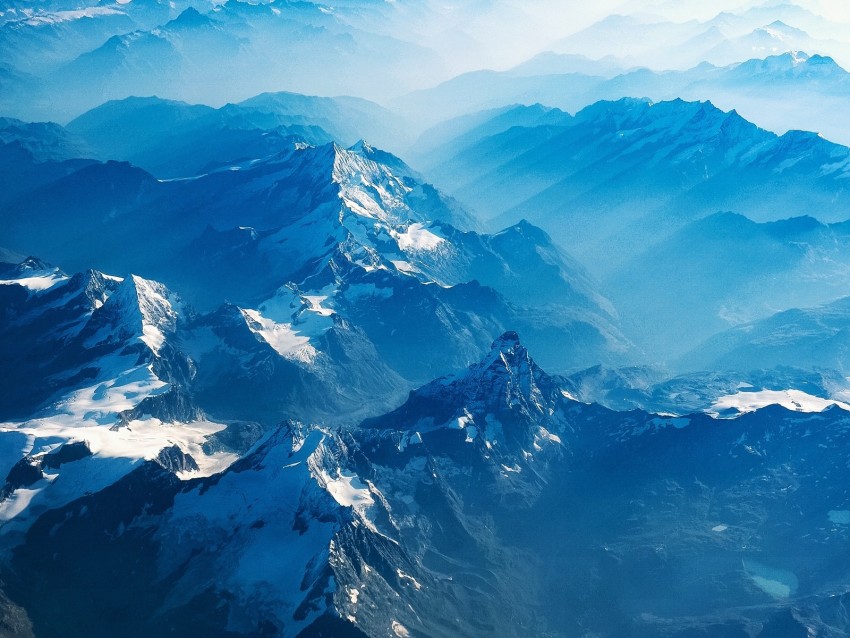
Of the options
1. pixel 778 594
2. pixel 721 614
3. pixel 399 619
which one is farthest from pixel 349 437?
pixel 778 594

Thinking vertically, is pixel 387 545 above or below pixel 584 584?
above

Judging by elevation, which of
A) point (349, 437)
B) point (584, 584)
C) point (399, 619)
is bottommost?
point (584, 584)

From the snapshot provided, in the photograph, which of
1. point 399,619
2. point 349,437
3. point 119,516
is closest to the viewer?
point 399,619

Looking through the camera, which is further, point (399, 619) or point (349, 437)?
point (349, 437)

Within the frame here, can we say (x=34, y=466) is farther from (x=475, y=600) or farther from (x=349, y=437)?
(x=475, y=600)

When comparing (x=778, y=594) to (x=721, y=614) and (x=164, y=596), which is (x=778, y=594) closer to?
(x=721, y=614)

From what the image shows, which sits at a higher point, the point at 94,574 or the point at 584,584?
the point at 94,574

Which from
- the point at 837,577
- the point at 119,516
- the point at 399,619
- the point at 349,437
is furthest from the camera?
the point at 349,437

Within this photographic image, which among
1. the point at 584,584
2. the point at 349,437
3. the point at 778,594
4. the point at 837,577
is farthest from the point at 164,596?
the point at 837,577

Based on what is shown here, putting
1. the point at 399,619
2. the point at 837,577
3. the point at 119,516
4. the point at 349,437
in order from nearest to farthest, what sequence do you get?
the point at 399,619
the point at 119,516
the point at 837,577
the point at 349,437
